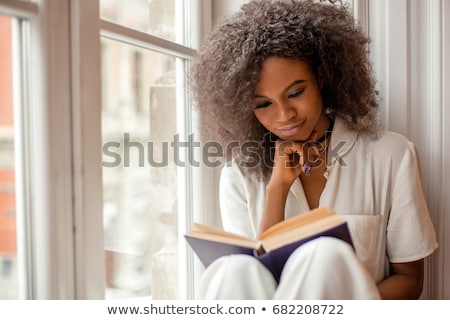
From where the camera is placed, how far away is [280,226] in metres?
0.80

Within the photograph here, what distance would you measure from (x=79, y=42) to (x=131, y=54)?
21 cm

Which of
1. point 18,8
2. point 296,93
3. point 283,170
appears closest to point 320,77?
point 296,93

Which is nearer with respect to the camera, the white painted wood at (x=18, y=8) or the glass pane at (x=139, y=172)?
the white painted wood at (x=18, y=8)

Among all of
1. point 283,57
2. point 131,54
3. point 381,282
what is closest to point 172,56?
point 131,54

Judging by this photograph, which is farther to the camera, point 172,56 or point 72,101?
point 172,56

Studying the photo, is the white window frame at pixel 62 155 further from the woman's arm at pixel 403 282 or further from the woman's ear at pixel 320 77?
the woman's arm at pixel 403 282

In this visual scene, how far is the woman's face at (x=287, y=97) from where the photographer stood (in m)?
0.95

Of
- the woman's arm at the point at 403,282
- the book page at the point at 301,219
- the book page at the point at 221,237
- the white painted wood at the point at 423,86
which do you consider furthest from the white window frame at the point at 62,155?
the white painted wood at the point at 423,86

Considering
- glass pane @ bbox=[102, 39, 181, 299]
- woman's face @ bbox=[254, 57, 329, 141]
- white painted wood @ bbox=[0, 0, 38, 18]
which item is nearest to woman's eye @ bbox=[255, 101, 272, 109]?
woman's face @ bbox=[254, 57, 329, 141]

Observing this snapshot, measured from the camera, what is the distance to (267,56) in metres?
0.95

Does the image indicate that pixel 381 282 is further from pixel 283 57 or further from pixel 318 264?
pixel 283 57

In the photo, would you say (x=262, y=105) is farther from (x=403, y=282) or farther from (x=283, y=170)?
(x=403, y=282)

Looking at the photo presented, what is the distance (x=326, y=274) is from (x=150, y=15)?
69 cm
